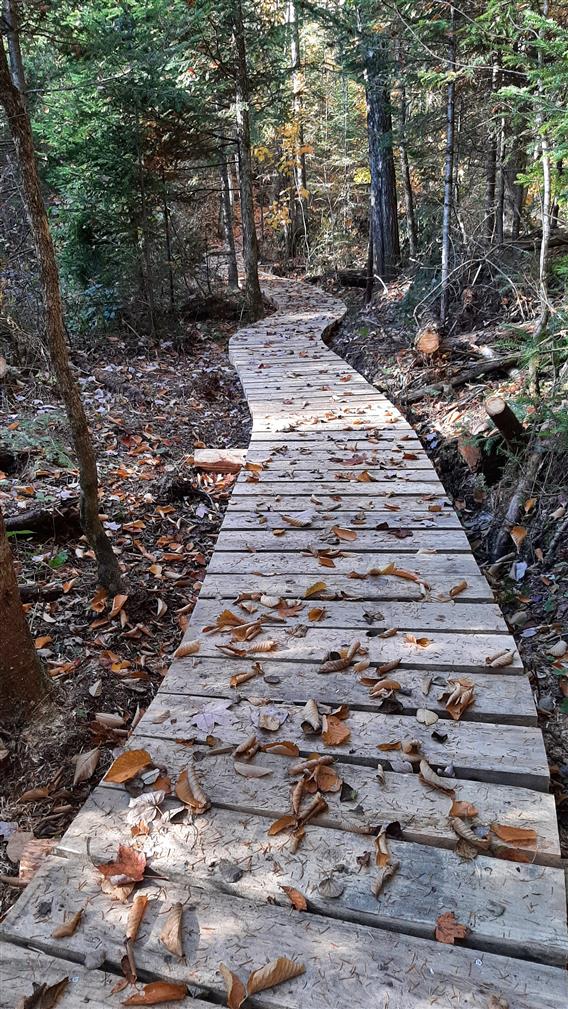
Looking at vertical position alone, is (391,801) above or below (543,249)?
below

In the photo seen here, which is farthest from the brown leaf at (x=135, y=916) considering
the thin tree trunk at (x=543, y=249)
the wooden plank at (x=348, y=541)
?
the thin tree trunk at (x=543, y=249)

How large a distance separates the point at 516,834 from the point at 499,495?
114 inches

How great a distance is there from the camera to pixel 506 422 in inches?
163

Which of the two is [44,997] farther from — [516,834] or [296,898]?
[516,834]

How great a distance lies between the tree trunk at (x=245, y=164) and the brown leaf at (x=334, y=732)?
10.7 metres

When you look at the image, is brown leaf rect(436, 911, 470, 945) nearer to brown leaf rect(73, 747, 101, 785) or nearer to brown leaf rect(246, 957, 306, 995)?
brown leaf rect(246, 957, 306, 995)

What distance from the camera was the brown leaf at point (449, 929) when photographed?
1.49 m

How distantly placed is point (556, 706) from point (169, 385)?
6.68 meters

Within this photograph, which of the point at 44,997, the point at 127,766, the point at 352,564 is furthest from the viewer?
the point at 352,564

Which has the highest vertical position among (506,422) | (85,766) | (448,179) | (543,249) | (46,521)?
(448,179)

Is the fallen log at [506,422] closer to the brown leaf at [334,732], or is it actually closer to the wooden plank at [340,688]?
the wooden plank at [340,688]

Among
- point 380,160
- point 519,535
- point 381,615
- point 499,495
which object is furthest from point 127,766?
point 380,160

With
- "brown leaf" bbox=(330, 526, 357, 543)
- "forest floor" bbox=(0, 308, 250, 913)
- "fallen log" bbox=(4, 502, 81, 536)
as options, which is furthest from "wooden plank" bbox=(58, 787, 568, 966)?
"fallen log" bbox=(4, 502, 81, 536)

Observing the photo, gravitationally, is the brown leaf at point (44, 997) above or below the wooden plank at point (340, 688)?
above
